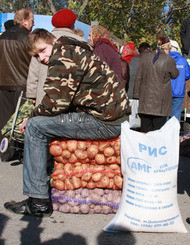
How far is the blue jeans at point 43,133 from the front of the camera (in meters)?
3.29

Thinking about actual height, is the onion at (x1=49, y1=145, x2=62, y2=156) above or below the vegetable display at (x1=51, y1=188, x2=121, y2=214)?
above

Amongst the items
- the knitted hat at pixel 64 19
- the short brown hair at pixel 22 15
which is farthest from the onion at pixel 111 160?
the short brown hair at pixel 22 15

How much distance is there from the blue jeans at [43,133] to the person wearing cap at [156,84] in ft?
7.11

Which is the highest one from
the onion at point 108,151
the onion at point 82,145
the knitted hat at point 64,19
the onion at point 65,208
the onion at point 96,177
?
the knitted hat at point 64,19

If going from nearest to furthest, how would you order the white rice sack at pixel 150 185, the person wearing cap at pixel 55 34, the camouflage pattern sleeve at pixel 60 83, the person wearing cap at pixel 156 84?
the white rice sack at pixel 150 185 < the camouflage pattern sleeve at pixel 60 83 < the person wearing cap at pixel 55 34 < the person wearing cap at pixel 156 84

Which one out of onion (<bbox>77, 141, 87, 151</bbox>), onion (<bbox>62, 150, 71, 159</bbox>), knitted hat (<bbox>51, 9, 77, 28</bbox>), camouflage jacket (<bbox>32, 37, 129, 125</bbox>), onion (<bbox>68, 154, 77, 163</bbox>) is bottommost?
onion (<bbox>68, 154, 77, 163</bbox>)

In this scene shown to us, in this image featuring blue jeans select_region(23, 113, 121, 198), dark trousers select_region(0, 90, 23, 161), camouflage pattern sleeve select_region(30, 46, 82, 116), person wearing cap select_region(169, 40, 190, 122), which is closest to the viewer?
camouflage pattern sleeve select_region(30, 46, 82, 116)

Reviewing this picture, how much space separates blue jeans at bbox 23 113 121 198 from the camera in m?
3.29

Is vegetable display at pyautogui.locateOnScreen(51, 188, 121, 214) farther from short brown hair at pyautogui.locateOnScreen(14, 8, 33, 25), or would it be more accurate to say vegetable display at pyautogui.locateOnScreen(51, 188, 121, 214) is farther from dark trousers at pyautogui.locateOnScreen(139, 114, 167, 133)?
short brown hair at pyautogui.locateOnScreen(14, 8, 33, 25)

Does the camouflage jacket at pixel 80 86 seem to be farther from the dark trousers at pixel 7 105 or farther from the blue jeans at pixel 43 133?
the dark trousers at pixel 7 105

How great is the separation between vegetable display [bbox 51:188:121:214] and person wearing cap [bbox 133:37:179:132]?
225 cm

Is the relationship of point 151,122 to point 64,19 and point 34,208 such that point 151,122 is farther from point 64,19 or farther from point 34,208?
point 34,208

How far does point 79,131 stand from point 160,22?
2347 cm

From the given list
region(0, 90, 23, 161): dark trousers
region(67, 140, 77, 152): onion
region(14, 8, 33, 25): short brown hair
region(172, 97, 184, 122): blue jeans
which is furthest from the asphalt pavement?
region(172, 97, 184, 122): blue jeans
